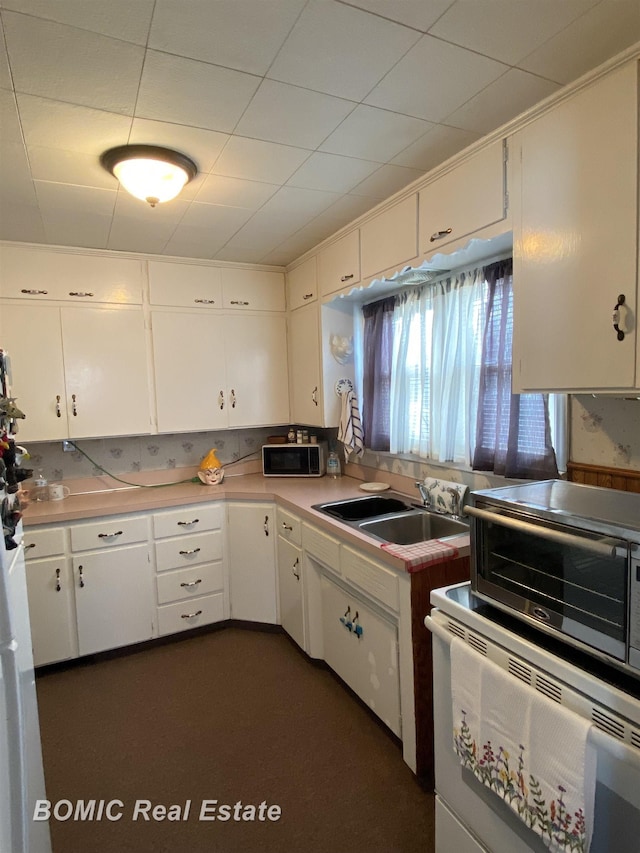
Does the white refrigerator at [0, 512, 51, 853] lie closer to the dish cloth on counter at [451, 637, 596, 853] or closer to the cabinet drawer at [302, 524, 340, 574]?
the dish cloth on counter at [451, 637, 596, 853]

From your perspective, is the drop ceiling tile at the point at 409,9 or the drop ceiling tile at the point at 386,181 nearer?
the drop ceiling tile at the point at 409,9

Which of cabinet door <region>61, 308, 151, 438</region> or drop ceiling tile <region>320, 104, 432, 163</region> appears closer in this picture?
drop ceiling tile <region>320, 104, 432, 163</region>

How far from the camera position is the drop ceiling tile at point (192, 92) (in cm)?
125

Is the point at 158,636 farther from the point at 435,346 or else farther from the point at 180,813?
the point at 435,346

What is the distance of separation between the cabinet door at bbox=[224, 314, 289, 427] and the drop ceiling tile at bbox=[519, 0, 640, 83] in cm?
222

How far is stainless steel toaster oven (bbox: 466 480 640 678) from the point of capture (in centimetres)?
Result: 96

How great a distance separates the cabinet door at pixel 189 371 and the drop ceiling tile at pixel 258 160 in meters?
1.29

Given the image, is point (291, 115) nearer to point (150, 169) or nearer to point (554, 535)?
point (150, 169)

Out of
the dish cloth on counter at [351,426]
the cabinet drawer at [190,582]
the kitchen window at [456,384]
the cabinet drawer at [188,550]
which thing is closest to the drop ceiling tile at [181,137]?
the kitchen window at [456,384]

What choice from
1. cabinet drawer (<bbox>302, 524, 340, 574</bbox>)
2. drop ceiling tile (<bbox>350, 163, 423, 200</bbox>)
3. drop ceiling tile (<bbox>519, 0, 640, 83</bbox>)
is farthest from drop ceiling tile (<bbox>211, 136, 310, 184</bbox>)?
cabinet drawer (<bbox>302, 524, 340, 574</bbox>)

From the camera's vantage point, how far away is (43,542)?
2455 mm

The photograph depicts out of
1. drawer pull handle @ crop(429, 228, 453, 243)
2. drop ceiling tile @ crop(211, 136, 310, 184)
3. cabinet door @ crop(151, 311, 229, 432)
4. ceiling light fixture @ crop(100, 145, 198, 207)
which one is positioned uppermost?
drop ceiling tile @ crop(211, 136, 310, 184)

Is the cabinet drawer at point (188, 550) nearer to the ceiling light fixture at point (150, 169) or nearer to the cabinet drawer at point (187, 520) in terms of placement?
the cabinet drawer at point (187, 520)

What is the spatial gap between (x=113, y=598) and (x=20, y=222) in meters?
2.05
